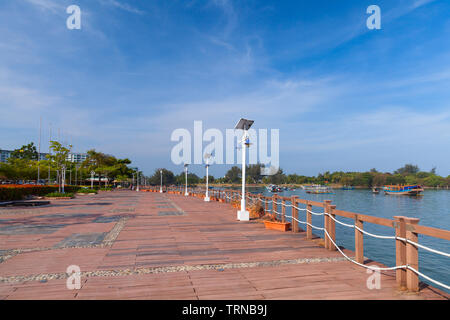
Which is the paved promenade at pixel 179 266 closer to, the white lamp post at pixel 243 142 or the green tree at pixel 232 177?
the white lamp post at pixel 243 142

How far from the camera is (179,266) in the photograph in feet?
13.5

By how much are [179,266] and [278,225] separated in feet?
12.2

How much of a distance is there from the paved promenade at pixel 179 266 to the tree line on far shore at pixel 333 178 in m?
90.7

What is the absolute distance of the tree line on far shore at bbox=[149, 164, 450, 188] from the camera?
106250 mm

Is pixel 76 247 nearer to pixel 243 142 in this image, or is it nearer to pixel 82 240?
pixel 82 240

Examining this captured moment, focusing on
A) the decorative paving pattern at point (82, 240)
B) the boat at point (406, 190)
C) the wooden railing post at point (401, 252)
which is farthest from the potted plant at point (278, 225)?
the boat at point (406, 190)

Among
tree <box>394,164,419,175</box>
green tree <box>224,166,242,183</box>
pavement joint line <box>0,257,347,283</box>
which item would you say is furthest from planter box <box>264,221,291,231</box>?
tree <box>394,164,419,175</box>

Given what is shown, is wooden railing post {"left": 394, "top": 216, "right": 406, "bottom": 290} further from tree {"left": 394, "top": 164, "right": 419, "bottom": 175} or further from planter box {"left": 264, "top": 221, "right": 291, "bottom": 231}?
tree {"left": 394, "top": 164, "right": 419, "bottom": 175}

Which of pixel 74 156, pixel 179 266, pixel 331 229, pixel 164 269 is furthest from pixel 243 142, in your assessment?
pixel 74 156

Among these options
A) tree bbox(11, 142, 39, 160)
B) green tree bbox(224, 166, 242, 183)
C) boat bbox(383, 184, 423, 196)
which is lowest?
boat bbox(383, 184, 423, 196)

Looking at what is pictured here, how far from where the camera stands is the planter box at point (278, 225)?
709cm

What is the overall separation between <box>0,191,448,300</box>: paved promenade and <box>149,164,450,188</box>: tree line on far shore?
90.7 metres
